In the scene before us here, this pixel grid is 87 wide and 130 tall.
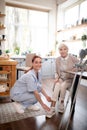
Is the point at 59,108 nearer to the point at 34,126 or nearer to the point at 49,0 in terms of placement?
→ the point at 34,126

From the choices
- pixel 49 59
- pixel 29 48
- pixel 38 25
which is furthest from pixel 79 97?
pixel 38 25

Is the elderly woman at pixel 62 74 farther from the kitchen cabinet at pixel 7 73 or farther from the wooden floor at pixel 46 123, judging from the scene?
the kitchen cabinet at pixel 7 73

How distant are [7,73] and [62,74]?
3.57 ft

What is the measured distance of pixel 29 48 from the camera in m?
6.27

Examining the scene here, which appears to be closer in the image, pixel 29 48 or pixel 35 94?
pixel 35 94

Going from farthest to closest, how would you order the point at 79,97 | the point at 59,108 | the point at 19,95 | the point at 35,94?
the point at 79,97
the point at 59,108
the point at 19,95
the point at 35,94

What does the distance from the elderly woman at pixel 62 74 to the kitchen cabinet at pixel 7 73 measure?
92 centimetres

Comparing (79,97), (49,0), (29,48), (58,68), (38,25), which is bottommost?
(79,97)

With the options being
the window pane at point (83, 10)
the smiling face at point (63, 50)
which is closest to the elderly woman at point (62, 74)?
the smiling face at point (63, 50)

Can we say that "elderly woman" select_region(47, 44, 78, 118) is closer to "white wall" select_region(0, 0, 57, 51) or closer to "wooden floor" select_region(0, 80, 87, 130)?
"wooden floor" select_region(0, 80, 87, 130)

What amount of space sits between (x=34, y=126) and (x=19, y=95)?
552 mm

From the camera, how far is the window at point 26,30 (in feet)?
19.5

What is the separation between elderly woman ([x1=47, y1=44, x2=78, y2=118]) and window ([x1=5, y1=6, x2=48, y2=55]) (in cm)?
358

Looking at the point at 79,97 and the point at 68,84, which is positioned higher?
the point at 68,84
